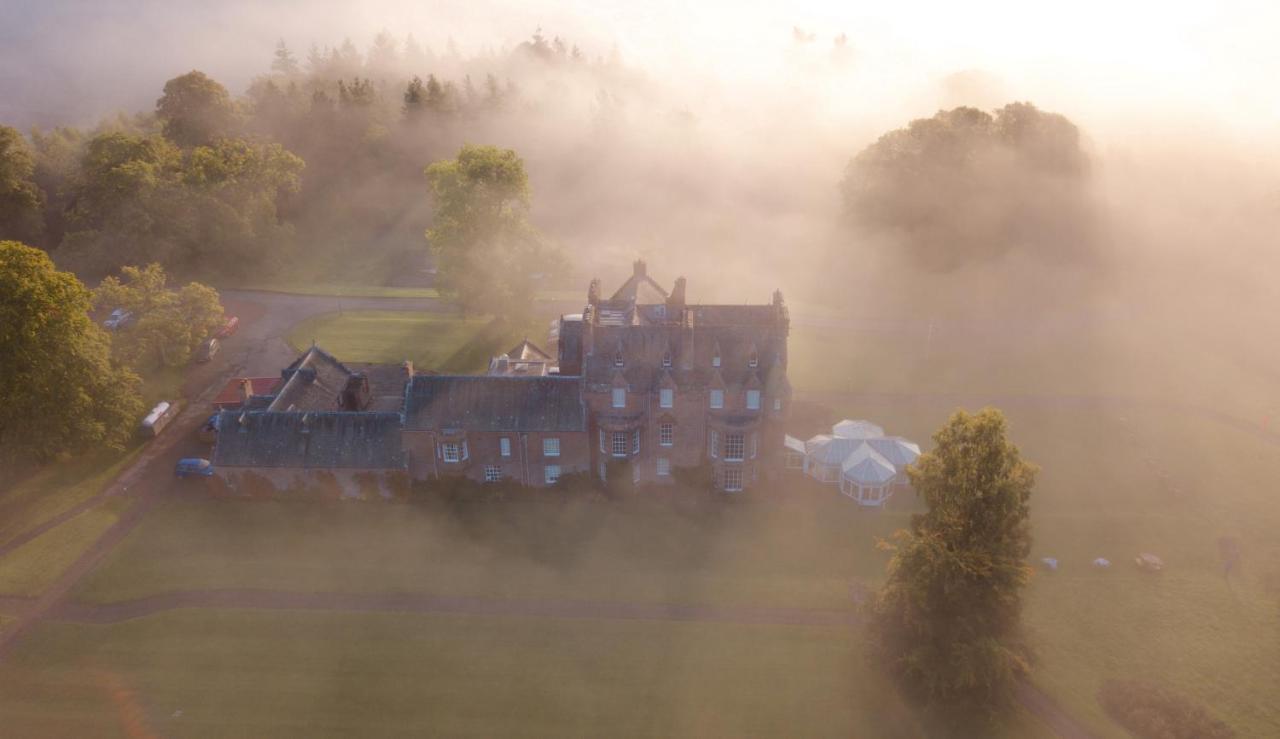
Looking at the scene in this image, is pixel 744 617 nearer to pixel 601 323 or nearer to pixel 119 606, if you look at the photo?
pixel 601 323

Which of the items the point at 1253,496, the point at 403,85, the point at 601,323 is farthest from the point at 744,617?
the point at 403,85

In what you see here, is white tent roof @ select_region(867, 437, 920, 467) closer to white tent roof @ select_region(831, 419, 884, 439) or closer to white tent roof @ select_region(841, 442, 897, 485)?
white tent roof @ select_region(841, 442, 897, 485)

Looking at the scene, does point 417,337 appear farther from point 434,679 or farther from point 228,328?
point 434,679

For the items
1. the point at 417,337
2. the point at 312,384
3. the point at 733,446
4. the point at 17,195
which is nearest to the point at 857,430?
the point at 733,446

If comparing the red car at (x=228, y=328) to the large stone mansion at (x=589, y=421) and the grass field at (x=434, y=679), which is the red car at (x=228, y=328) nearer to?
the large stone mansion at (x=589, y=421)

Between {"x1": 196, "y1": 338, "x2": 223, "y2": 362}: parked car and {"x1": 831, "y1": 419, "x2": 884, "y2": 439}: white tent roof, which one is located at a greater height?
{"x1": 196, "y1": 338, "x2": 223, "y2": 362}: parked car

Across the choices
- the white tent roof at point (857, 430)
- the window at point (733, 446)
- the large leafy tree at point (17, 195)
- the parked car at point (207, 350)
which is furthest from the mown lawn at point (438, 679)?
the large leafy tree at point (17, 195)

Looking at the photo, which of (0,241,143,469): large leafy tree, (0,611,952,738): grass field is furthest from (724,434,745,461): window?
(0,241,143,469): large leafy tree
